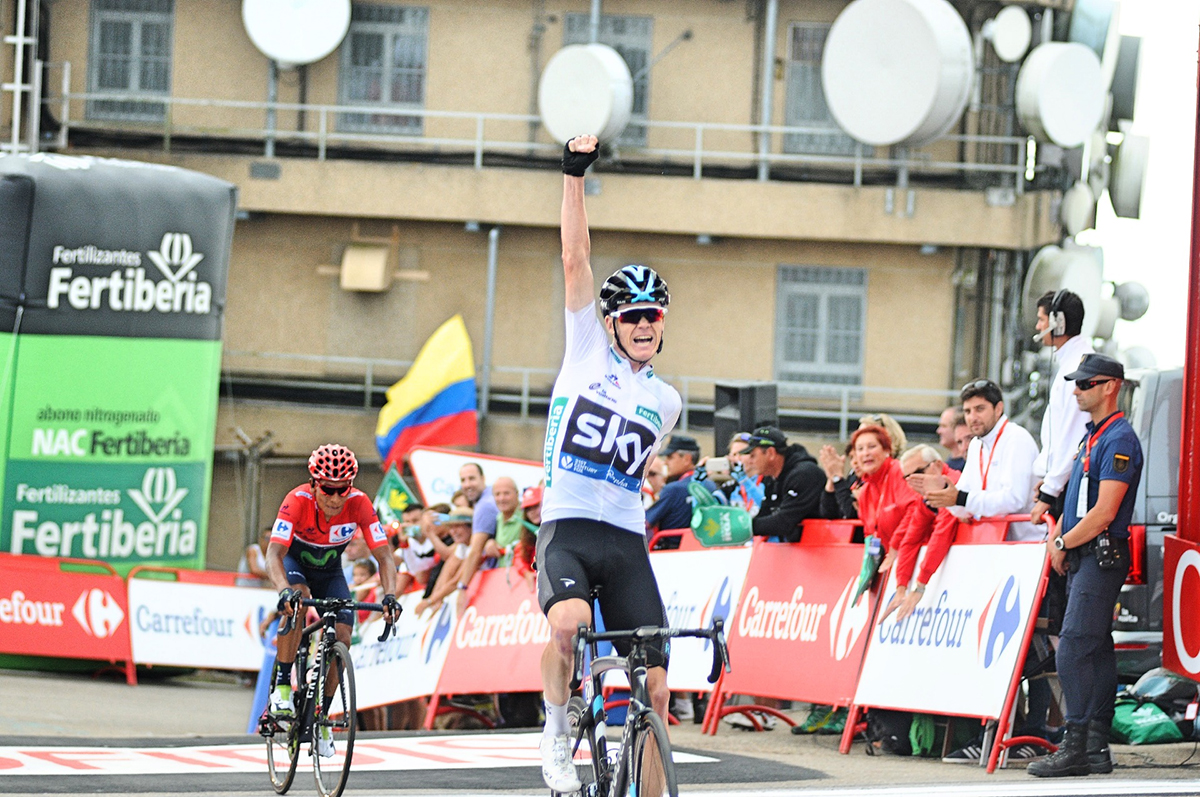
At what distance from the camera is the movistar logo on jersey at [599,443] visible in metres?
6.40

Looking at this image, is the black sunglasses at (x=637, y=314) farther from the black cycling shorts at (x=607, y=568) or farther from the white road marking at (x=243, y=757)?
the white road marking at (x=243, y=757)

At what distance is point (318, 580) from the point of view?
9602mm

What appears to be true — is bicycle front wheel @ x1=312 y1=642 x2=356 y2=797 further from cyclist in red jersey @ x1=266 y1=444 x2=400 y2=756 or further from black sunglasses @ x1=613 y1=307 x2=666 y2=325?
black sunglasses @ x1=613 y1=307 x2=666 y2=325

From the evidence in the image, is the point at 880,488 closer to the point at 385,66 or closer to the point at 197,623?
the point at 197,623

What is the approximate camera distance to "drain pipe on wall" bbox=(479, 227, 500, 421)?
88.7ft

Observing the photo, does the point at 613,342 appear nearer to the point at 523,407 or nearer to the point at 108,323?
the point at 108,323

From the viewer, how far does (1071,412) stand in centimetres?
938

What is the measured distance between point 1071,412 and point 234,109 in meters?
21.3

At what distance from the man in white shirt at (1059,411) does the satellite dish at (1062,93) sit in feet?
52.6

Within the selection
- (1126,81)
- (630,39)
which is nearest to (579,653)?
(630,39)

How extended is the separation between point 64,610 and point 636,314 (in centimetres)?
1346

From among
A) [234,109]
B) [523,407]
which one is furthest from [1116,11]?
[234,109]

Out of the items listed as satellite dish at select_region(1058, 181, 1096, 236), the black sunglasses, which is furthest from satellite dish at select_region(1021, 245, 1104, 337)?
the black sunglasses

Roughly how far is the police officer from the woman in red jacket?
1.57 meters
